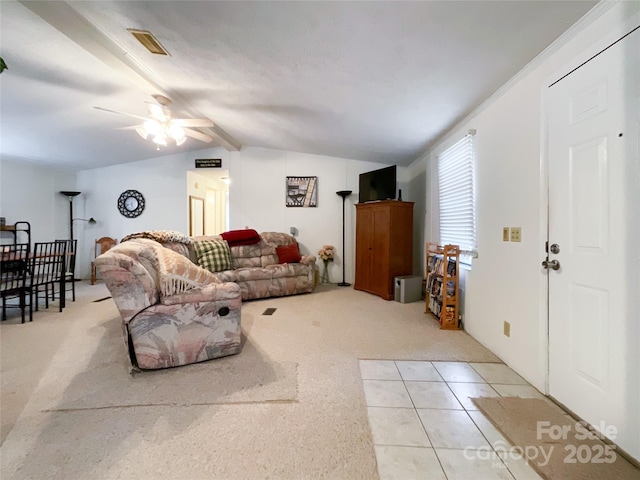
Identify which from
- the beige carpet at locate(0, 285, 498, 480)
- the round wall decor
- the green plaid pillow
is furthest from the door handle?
the round wall decor

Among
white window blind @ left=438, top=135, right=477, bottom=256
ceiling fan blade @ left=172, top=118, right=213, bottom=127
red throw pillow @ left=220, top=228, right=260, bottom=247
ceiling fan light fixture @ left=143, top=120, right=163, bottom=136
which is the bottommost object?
red throw pillow @ left=220, top=228, right=260, bottom=247

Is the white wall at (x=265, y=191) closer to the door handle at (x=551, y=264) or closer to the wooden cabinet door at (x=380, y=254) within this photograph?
the wooden cabinet door at (x=380, y=254)

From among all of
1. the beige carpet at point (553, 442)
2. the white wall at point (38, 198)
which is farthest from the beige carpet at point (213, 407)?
the white wall at point (38, 198)

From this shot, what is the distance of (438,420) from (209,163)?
214 inches

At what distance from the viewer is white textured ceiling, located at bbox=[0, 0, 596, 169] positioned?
154 centimetres

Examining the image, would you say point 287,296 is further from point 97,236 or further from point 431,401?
point 97,236

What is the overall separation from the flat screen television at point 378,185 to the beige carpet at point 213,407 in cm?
222

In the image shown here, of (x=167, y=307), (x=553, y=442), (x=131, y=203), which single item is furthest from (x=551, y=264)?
(x=131, y=203)

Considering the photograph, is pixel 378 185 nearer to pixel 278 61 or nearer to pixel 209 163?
pixel 278 61

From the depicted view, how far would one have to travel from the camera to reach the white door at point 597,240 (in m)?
1.23

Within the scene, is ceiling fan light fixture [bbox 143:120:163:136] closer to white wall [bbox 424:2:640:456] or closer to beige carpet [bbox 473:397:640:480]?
white wall [bbox 424:2:640:456]

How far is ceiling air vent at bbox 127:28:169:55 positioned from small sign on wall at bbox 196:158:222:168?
303 cm

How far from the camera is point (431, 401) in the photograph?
5.37 feet

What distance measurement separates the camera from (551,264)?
165cm
